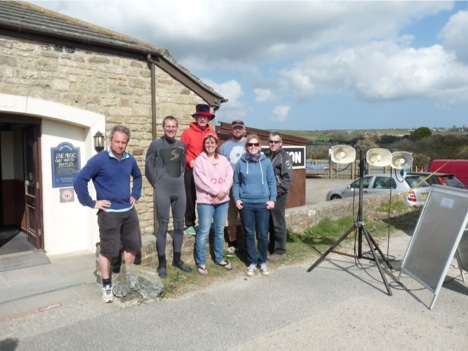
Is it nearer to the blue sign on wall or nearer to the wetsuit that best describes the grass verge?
the wetsuit

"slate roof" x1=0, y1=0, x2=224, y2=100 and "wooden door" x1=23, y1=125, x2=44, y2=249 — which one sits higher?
"slate roof" x1=0, y1=0, x2=224, y2=100

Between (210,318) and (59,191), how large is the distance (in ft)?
13.0

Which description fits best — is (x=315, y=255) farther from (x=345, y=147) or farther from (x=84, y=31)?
(x=84, y=31)

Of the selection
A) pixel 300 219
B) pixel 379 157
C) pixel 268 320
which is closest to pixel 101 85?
pixel 300 219

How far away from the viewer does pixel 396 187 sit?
36.8ft

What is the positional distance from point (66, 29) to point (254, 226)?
444 centimetres

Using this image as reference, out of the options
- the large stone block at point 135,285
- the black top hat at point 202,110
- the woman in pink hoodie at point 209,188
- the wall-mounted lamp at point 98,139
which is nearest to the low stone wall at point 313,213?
the woman in pink hoodie at point 209,188

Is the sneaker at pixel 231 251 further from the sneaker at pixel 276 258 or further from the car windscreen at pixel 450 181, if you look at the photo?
the car windscreen at pixel 450 181

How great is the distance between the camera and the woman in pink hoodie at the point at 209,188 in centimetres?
496

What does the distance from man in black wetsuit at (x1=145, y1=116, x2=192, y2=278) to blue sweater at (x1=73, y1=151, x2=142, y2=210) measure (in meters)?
0.46

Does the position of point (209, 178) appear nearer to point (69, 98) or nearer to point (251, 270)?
point (251, 270)

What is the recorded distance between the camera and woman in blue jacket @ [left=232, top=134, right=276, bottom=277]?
16.8 feet

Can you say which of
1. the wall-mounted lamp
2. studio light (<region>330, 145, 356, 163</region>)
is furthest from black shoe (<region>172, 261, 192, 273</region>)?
the wall-mounted lamp

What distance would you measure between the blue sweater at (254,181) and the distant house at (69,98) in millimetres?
2691
